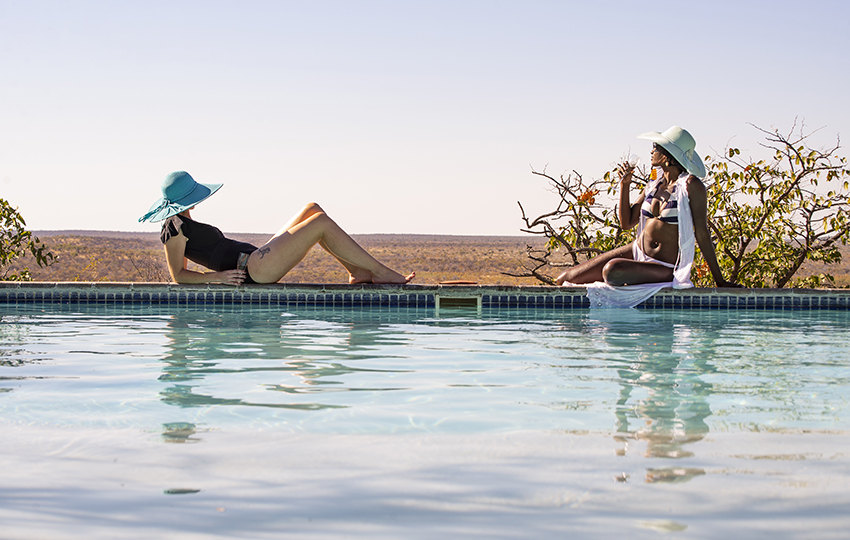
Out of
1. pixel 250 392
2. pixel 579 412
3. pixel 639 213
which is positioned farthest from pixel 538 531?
pixel 639 213

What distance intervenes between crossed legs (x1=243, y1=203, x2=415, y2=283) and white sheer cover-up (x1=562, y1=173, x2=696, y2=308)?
5.95ft

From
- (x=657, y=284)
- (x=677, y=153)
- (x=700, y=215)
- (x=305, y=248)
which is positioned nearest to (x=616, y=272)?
(x=657, y=284)

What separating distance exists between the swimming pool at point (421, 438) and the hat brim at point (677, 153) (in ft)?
A: 6.67

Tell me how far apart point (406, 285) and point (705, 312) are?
9.39ft

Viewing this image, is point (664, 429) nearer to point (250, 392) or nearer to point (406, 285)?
point (250, 392)

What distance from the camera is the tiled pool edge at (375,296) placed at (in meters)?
7.71

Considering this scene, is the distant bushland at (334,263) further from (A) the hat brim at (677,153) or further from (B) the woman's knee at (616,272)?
(A) the hat brim at (677,153)

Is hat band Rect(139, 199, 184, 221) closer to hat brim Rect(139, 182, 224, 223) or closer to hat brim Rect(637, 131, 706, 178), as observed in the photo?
hat brim Rect(139, 182, 224, 223)

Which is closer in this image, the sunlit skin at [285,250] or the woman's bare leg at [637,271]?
the sunlit skin at [285,250]

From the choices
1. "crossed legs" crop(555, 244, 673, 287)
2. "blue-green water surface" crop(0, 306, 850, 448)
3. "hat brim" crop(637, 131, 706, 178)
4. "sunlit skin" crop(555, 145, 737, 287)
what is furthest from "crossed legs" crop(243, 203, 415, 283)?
"hat brim" crop(637, 131, 706, 178)

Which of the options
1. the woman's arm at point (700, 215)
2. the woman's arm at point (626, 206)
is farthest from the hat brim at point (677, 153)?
the woman's arm at point (626, 206)

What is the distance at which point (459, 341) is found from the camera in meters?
5.43

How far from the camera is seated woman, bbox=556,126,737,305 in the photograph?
6859mm

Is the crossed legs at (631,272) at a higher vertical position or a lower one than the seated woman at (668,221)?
lower
